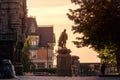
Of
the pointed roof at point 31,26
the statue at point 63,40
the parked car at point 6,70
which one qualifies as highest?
the pointed roof at point 31,26

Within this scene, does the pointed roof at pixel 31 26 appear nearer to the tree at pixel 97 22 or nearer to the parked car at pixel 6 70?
the tree at pixel 97 22

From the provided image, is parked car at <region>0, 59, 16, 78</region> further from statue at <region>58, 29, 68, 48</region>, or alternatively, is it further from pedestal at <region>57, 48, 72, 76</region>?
statue at <region>58, 29, 68, 48</region>

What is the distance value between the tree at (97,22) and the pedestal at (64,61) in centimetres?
142

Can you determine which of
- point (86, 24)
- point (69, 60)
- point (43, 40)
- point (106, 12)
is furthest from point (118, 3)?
point (43, 40)

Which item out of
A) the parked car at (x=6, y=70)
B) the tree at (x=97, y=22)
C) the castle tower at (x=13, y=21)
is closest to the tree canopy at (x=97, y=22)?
the tree at (x=97, y=22)

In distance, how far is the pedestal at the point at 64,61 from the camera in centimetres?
5253

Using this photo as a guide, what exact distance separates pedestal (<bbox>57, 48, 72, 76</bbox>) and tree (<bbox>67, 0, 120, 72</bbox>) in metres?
1.42

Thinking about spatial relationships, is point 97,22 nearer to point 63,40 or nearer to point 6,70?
point 63,40

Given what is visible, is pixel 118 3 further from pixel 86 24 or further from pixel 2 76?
pixel 2 76

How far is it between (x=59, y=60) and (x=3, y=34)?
390 inches

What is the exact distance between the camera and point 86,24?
49188 mm

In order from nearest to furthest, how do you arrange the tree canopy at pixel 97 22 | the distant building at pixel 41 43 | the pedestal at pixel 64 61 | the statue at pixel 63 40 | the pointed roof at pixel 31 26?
the tree canopy at pixel 97 22 → the pedestal at pixel 64 61 → the statue at pixel 63 40 → the pointed roof at pixel 31 26 → the distant building at pixel 41 43

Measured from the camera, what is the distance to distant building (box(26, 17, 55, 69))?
12362cm

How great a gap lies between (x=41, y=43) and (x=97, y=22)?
257ft
